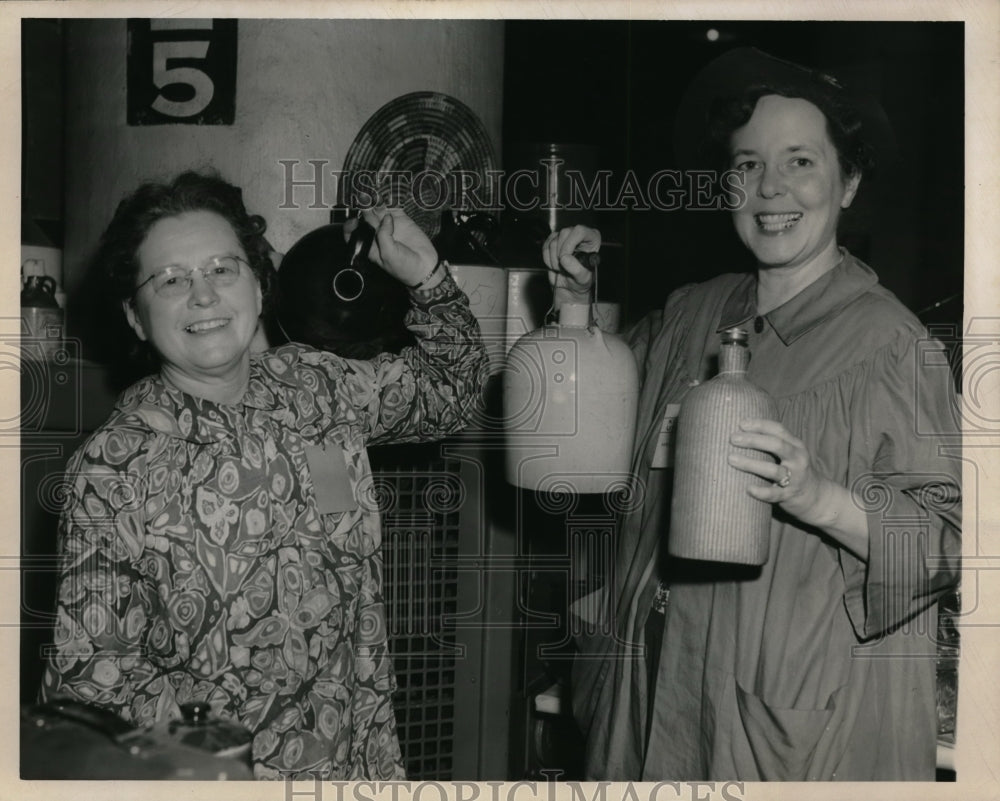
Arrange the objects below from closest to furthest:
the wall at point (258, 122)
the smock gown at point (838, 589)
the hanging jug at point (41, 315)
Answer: the smock gown at point (838, 589)
the hanging jug at point (41, 315)
the wall at point (258, 122)

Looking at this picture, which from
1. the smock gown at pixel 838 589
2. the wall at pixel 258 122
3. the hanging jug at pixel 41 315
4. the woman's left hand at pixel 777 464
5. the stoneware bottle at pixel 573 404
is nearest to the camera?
the woman's left hand at pixel 777 464

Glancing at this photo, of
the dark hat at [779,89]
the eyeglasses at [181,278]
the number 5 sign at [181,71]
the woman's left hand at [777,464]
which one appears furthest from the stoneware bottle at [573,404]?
the number 5 sign at [181,71]

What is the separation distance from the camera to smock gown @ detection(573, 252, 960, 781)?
4.69 ft

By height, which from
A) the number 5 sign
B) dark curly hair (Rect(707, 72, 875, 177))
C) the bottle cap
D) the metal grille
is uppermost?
the number 5 sign

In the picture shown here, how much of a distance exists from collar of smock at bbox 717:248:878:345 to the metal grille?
73 centimetres

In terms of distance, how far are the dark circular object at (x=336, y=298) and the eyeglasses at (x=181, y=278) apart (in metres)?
0.25

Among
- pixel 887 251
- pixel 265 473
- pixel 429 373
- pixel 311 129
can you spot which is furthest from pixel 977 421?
pixel 311 129

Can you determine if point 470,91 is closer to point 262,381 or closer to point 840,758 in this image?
point 262,381

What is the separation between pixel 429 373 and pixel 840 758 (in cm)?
87

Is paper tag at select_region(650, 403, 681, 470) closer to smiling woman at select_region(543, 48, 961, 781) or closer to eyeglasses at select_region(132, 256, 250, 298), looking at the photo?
smiling woman at select_region(543, 48, 961, 781)

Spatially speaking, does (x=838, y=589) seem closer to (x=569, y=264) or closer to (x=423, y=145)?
(x=569, y=264)

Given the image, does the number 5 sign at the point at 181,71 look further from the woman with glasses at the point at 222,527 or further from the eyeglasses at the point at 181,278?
the eyeglasses at the point at 181,278

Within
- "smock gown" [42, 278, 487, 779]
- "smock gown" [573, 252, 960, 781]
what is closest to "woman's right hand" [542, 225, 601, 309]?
"smock gown" [42, 278, 487, 779]

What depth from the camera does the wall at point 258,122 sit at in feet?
6.04
